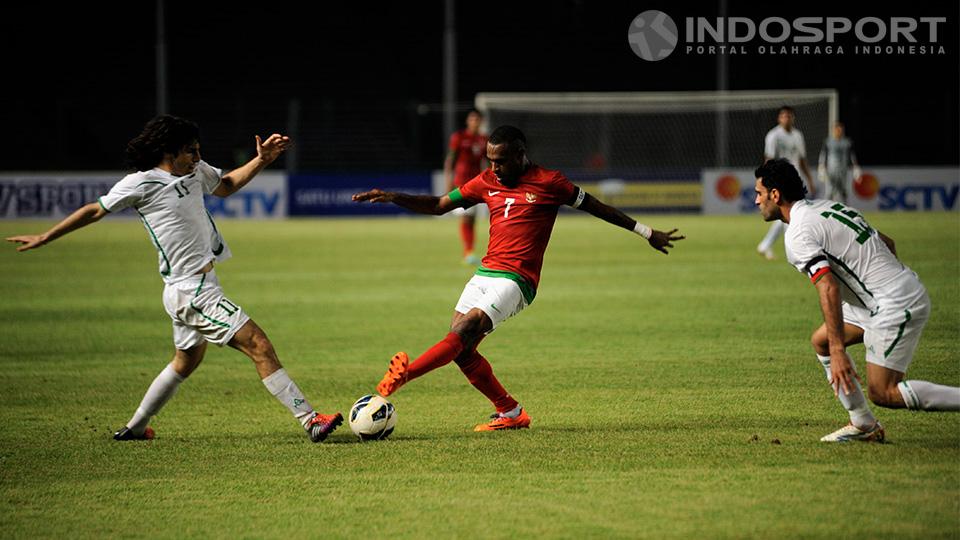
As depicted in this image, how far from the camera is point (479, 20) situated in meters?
45.4

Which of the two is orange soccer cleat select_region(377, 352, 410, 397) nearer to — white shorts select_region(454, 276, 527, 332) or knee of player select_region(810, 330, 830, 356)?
white shorts select_region(454, 276, 527, 332)

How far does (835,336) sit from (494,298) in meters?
2.08

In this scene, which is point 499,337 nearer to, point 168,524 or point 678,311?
point 678,311

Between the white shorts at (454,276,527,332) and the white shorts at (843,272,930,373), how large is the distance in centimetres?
208

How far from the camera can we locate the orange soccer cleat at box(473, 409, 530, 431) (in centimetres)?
755

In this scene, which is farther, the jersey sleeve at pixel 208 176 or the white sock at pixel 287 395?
the jersey sleeve at pixel 208 176

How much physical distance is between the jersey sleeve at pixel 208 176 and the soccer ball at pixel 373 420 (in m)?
1.68

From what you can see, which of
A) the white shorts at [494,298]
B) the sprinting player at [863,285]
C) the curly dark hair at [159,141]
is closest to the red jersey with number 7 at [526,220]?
the white shorts at [494,298]

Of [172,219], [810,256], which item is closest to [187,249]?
[172,219]

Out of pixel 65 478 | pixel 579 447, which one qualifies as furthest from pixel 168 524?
pixel 579 447

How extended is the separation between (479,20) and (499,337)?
34.6 meters

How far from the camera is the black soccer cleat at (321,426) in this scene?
7.17 metres

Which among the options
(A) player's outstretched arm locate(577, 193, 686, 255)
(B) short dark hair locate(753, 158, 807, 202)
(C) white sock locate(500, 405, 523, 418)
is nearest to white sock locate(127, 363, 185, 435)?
(C) white sock locate(500, 405, 523, 418)

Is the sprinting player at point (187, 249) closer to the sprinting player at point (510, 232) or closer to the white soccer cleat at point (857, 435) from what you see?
the sprinting player at point (510, 232)
